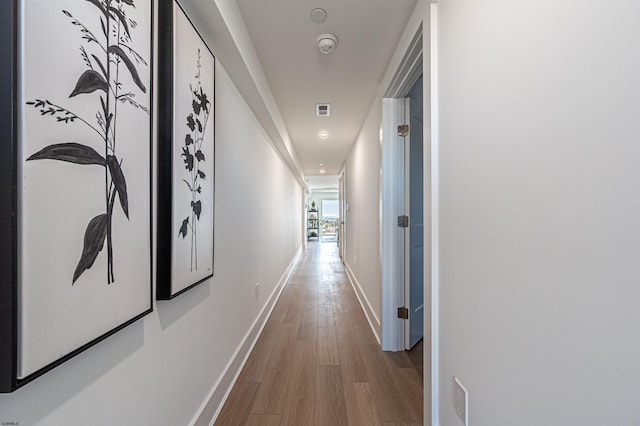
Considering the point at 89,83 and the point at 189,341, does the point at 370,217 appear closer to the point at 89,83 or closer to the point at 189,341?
the point at 189,341

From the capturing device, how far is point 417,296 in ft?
7.80

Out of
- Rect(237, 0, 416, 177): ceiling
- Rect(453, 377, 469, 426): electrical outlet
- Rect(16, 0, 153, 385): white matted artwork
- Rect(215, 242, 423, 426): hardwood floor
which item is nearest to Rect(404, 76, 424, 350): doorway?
Rect(215, 242, 423, 426): hardwood floor

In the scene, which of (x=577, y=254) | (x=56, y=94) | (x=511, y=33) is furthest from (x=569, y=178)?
(x=56, y=94)

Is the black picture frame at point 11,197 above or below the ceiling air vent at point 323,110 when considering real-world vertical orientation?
below

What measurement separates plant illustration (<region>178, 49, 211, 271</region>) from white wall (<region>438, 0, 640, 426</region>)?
43.4 inches

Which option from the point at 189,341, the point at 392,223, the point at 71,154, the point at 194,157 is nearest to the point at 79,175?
the point at 71,154

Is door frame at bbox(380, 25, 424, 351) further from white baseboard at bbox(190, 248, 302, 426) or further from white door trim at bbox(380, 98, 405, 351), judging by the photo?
white baseboard at bbox(190, 248, 302, 426)

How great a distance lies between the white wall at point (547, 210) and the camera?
50cm

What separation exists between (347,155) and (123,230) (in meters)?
4.63

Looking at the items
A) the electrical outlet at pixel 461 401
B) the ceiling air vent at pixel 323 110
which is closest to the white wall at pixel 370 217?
the ceiling air vent at pixel 323 110

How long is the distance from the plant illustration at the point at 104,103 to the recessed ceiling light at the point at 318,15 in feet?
3.28

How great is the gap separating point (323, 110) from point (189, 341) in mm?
2520

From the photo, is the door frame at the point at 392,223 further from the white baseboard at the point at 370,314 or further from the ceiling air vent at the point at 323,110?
the ceiling air vent at the point at 323,110

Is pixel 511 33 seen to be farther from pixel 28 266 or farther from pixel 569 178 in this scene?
pixel 28 266
